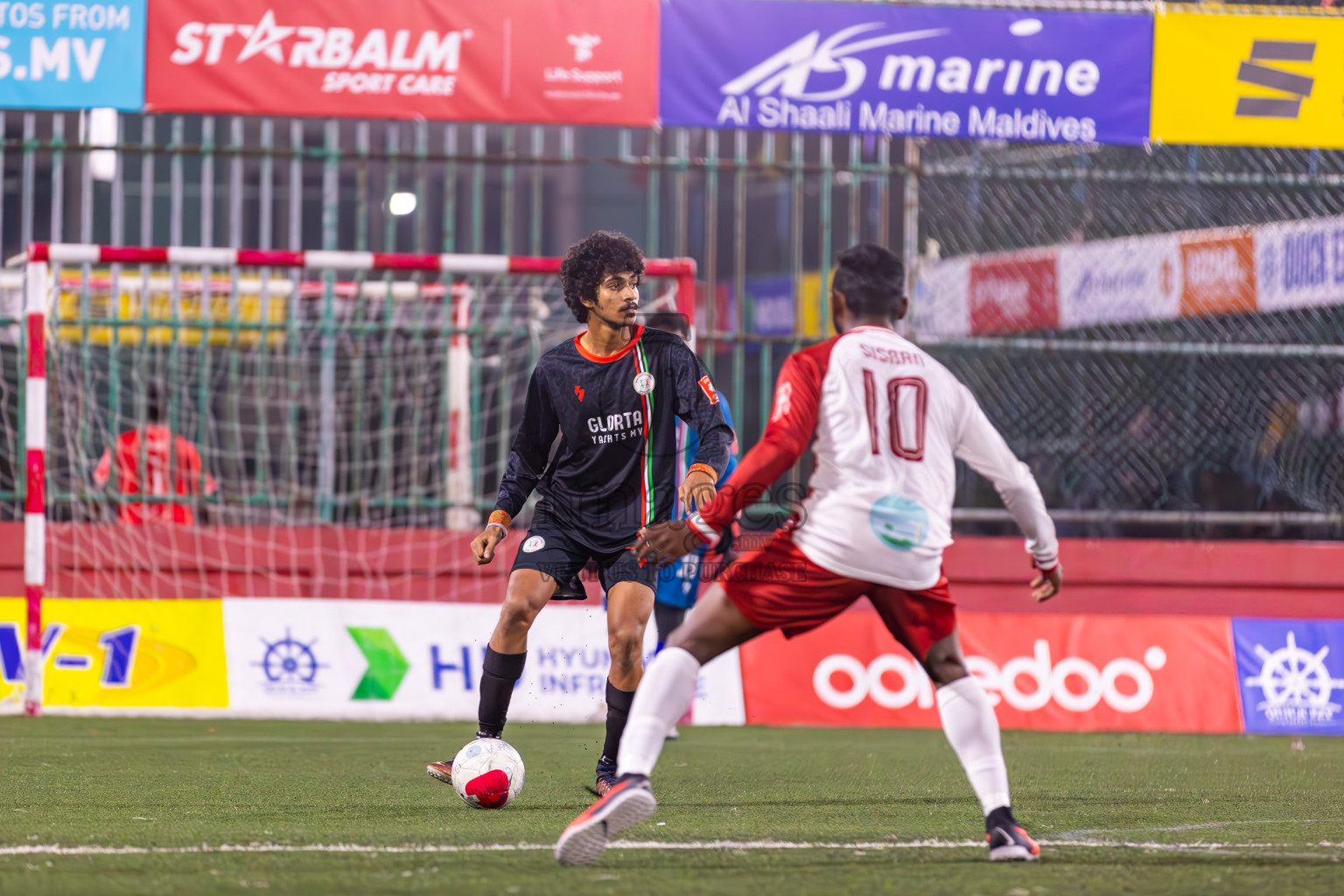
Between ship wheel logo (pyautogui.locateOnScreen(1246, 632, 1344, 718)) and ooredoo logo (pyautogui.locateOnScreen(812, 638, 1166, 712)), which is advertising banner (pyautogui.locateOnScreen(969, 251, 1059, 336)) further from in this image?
ship wheel logo (pyautogui.locateOnScreen(1246, 632, 1344, 718))

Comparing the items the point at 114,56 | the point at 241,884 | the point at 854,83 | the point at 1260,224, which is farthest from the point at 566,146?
the point at 241,884

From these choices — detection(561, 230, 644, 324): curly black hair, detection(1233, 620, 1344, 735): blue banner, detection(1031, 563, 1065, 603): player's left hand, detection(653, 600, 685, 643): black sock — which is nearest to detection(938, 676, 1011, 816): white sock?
detection(1031, 563, 1065, 603): player's left hand

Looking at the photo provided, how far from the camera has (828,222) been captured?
1212cm

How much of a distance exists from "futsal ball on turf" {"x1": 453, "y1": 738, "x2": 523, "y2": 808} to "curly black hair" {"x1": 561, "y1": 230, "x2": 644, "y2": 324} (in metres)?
1.53

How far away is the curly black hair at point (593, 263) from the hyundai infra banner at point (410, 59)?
4736 mm

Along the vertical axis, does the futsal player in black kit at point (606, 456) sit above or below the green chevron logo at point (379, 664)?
above

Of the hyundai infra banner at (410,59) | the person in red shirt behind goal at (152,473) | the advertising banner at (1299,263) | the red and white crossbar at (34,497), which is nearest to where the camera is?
the red and white crossbar at (34,497)

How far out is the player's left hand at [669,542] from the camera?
14.6 ft

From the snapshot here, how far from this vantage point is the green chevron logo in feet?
32.8

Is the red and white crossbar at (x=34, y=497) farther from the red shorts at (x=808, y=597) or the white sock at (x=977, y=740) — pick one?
the white sock at (x=977, y=740)

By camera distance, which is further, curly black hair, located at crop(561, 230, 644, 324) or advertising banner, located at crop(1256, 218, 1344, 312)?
advertising banner, located at crop(1256, 218, 1344, 312)

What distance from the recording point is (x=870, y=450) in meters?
4.46

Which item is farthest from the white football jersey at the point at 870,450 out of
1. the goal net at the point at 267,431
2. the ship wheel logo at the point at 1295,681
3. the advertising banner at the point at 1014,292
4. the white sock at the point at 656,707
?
the advertising banner at the point at 1014,292

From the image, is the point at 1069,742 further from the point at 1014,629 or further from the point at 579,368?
the point at 579,368
